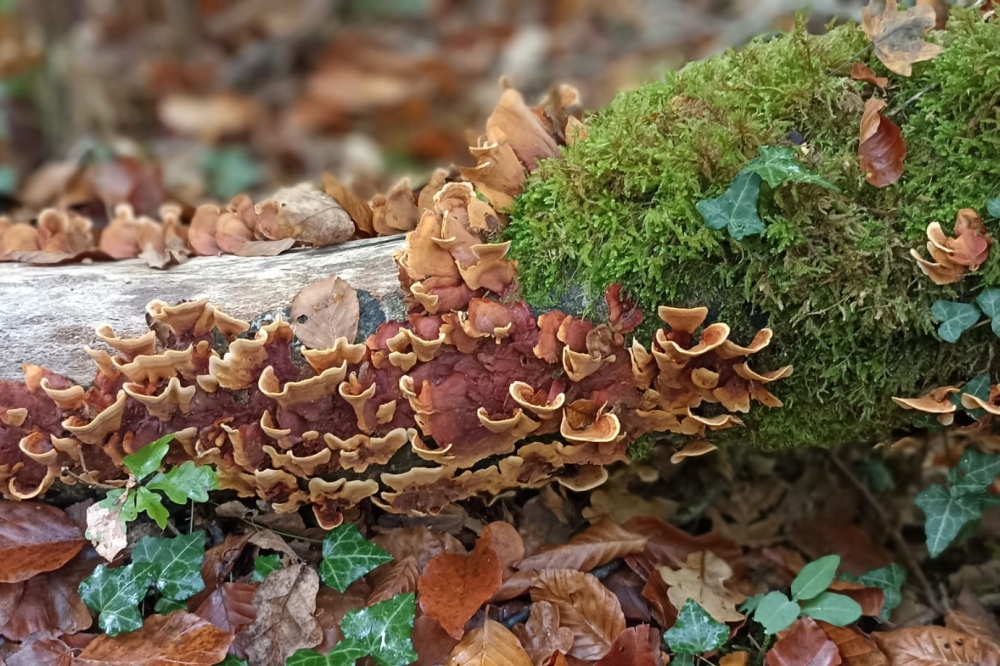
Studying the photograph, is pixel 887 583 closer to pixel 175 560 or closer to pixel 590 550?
pixel 590 550

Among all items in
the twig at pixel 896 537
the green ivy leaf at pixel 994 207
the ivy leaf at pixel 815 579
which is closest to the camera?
the green ivy leaf at pixel 994 207

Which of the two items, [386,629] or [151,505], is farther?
[386,629]

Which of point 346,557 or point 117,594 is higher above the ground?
point 117,594

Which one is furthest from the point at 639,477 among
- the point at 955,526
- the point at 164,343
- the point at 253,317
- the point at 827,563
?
the point at 164,343

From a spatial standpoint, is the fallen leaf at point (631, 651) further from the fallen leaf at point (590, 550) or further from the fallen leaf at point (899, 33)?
the fallen leaf at point (899, 33)

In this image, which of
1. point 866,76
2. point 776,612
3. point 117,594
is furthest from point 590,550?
point 866,76

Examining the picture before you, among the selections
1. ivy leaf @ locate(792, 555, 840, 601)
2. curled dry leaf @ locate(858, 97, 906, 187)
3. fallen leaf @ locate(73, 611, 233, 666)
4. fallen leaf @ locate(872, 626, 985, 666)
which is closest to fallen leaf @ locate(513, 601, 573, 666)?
ivy leaf @ locate(792, 555, 840, 601)

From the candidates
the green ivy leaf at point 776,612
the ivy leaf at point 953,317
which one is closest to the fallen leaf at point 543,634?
the green ivy leaf at point 776,612
